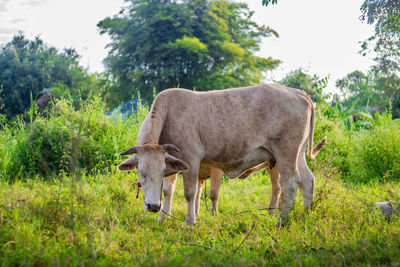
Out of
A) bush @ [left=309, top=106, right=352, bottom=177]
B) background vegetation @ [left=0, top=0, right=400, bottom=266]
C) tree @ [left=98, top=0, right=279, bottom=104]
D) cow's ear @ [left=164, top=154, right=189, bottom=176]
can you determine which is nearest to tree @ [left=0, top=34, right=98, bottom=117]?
tree @ [left=98, top=0, right=279, bottom=104]

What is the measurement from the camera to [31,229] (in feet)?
11.0

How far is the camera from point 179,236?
4031mm

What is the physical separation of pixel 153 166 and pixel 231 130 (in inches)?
47.1

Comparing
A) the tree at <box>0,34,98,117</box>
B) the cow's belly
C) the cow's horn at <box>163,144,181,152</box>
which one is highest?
the cow's horn at <box>163,144,181,152</box>

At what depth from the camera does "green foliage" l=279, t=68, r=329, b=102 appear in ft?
40.1

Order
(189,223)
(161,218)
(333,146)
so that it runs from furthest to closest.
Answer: (333,146) < (161,218) < (189,223)

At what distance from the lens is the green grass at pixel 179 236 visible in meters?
3.02

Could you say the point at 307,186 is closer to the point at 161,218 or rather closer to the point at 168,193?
the point at 168,193

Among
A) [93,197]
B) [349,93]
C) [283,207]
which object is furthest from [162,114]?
[349,93]

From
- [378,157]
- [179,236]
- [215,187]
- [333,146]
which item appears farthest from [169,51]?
[179,236]

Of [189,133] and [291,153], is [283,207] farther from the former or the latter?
[189,133]

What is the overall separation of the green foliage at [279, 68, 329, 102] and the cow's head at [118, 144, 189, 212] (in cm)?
838

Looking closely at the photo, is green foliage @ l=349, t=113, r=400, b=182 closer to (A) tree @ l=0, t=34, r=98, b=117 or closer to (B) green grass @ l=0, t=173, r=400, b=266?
(B) green grass @ l=0, t=173, r=400, b=266

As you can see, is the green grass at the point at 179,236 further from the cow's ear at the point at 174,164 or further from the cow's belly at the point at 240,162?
the cow's ear at the point at 174,164
